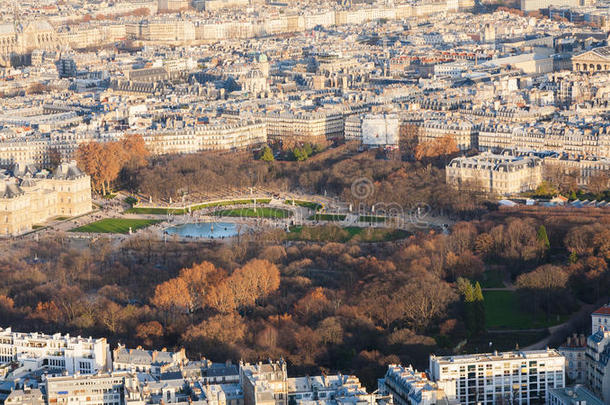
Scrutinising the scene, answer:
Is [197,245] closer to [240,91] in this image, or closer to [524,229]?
[524,229]

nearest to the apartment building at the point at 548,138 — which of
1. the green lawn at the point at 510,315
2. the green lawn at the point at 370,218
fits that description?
the green lawn at the point at 370,218

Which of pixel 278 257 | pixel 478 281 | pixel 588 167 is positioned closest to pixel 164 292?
pixel 278 257

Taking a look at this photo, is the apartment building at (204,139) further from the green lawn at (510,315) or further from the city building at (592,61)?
the green lawn at (510,315)

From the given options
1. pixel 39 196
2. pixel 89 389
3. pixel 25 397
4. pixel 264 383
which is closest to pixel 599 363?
pixel 264 383

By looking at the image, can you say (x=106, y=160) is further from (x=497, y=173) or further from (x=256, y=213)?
(x=497, y=173)

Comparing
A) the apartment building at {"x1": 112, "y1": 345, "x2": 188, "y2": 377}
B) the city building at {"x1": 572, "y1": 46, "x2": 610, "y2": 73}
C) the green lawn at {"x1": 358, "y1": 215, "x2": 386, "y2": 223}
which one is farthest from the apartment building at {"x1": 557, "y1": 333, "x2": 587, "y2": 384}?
the city building at {"x1": 572, "y1": 46, "x2": 610, "y2": 73}
